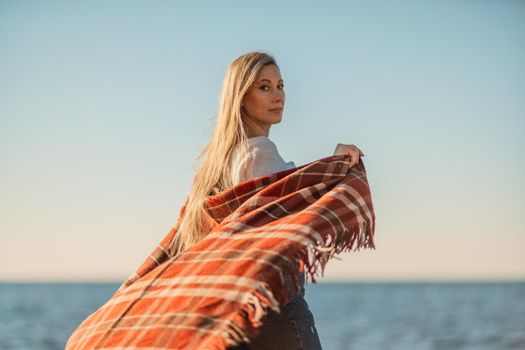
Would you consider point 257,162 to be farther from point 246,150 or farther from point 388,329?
point 388,329

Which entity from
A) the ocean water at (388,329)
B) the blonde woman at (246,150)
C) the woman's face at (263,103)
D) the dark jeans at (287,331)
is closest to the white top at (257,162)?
the blonde woman at (246,150)

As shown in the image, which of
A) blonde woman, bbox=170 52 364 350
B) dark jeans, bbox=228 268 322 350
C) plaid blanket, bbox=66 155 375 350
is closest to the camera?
plaid blanket, bbox=66 155 375 350

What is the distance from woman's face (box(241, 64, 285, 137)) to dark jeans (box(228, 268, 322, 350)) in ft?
2.67

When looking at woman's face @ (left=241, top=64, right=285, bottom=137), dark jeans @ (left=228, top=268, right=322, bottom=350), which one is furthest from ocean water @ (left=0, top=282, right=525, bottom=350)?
dark jeans @ (left=228, top=268, right=322, bottom=350)

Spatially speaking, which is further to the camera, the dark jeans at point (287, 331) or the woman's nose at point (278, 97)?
the woman's nose at point (278, 97)

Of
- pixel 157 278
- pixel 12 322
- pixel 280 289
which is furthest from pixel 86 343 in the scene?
pixel 12 322

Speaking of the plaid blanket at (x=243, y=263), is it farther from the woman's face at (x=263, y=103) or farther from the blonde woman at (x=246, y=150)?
the woman's face at (x=263, y=103)

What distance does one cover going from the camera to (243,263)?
3.31 meters

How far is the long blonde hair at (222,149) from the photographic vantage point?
12.3 feet

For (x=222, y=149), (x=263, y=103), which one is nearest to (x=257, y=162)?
(x=222, y=149)

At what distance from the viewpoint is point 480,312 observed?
106 ft

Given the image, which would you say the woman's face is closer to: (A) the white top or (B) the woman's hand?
(A) the white top

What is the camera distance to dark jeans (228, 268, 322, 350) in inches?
131

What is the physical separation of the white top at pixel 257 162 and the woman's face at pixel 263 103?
0.66ft
